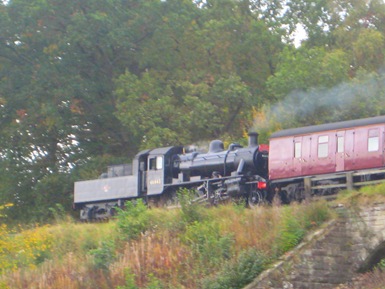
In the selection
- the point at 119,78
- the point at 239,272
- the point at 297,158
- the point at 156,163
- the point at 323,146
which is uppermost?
the point at 119,78

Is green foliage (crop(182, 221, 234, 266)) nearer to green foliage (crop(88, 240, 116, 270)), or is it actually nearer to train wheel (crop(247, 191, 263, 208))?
green foliage (crop(88, 240, 116, 270))

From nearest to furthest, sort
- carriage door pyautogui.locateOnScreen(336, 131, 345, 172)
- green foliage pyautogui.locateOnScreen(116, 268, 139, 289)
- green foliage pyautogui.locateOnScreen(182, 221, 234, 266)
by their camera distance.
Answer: green foliage pyautogui.locateOnScreen(116, 268, 139, 289), green foliage pyautogui.locateOnScreen(182, 221, 234, 266), carriage door pyautogui.locateOnScreen(336, 131, 345, 172)

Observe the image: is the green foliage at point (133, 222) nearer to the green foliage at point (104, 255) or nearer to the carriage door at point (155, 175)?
the green foliage at point (104, 255)

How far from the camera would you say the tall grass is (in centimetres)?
2639

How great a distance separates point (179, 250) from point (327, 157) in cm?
635

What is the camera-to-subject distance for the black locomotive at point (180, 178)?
110ft

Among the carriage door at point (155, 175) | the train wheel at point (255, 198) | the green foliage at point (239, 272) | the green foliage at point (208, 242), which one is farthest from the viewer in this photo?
the carriage door at point (155, 175)

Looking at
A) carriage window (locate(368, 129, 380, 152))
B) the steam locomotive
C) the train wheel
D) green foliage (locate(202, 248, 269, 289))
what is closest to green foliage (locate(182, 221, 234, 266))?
green foliage (locate(202, 248, 269, 289))

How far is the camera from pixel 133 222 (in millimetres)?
30344

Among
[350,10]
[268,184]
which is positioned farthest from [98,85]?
[268,184]

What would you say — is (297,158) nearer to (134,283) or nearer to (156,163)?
(156,163)

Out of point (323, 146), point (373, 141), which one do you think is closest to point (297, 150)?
point (323, 146)

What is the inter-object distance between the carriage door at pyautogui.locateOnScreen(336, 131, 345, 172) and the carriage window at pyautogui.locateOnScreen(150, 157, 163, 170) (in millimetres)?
8548

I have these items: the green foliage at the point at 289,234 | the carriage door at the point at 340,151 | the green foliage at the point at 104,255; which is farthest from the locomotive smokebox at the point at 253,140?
the green foliage at the point at 289,234
